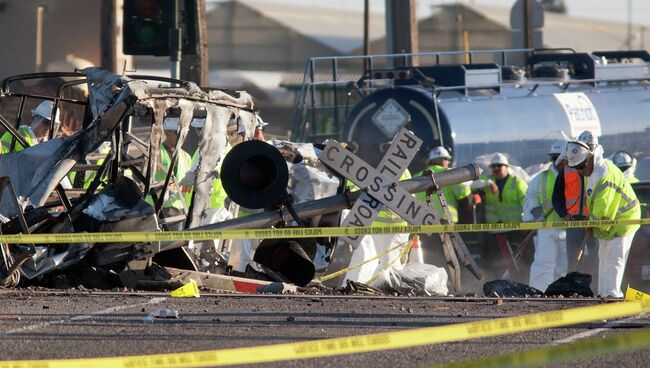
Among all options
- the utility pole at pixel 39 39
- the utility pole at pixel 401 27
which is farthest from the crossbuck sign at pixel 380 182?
the utility pole at pixel 39 39

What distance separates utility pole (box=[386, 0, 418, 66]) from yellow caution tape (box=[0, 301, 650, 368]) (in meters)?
19.4

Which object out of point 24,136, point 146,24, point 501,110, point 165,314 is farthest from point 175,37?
point 165,314

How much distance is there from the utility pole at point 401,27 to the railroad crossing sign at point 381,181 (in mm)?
15351

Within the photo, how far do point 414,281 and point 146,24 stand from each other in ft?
14.3

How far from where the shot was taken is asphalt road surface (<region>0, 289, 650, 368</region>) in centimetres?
715

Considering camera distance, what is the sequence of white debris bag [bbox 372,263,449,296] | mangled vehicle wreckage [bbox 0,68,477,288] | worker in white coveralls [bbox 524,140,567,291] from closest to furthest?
mangled vehicle wreckage [bbox 0,68,477,288] < white debris bag [bbox 372,263,449,296] < worker in white coveralls [bbox 524,140,567,291]

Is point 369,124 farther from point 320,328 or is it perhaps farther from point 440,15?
point 440,15

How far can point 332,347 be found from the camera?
6812mm

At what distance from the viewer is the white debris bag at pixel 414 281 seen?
12.5 metres

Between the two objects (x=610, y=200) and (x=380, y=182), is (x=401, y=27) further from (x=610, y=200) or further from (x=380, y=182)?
(x=380, y=182)

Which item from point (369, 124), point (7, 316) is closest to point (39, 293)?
point (7, 316)

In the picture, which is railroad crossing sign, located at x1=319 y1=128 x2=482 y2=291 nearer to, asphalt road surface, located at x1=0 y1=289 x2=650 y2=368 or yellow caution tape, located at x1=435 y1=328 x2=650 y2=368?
asphalt road surface, located at x1=0 y1=289 x2=650 y2=368

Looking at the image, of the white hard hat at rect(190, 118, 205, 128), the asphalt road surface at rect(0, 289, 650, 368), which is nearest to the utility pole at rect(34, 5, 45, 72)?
the white hard hat at rect(190, 118, 205, 128)

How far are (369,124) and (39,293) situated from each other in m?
10.9
